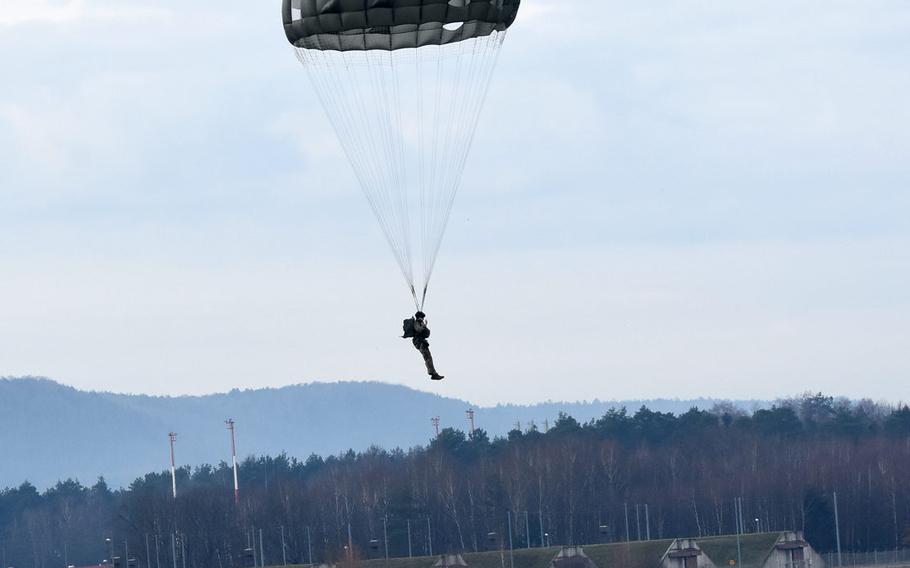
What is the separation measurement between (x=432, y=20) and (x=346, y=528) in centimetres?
8638

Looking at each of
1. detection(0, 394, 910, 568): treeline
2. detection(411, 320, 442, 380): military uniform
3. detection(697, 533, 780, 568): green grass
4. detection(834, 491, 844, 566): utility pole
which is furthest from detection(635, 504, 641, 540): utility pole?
detection(411, 320, 442, 380): military uniform

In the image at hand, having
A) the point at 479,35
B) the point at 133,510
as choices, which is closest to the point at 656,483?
the point at 133,510

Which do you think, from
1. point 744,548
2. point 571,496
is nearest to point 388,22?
point 744,548

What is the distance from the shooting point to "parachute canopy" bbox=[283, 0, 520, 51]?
37.8 m

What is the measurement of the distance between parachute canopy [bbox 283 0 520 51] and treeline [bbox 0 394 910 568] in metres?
70.3

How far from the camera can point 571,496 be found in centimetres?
11700

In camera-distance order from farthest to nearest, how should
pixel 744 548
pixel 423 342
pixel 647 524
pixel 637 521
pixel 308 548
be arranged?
1. pixel 308 548
2. pixel 637 521
3. pixel 647 524
4. pixel 744 548
5. pixel 423 342

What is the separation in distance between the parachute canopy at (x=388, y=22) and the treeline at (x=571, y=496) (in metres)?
70.3

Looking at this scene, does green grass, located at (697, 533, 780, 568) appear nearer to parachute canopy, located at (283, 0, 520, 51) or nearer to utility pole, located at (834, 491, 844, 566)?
utility pole, located at (834, 491, 844, 566)

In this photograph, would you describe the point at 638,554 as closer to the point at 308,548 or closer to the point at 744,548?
the point at 744,548

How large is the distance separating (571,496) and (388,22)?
81.9m

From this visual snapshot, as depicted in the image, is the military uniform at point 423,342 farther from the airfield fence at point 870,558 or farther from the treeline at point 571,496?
the treeline at point 571,496

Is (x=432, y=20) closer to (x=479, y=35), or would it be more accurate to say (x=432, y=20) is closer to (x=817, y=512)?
(x=479, y=35)

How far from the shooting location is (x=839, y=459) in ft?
413
